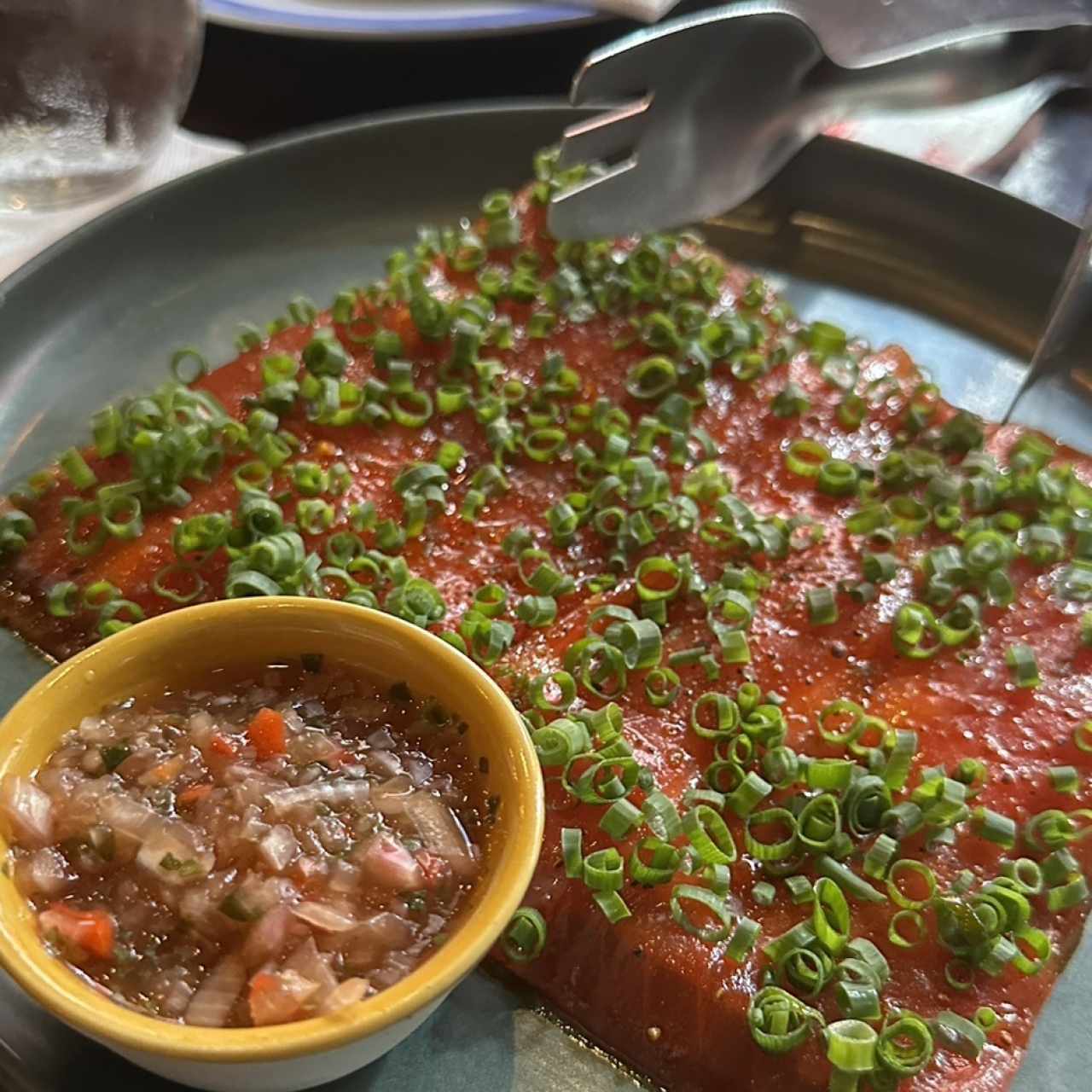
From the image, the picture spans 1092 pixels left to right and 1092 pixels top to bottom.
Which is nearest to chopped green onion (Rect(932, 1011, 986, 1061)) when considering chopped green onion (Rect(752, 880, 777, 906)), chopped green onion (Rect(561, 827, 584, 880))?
chopped green onion (Rect(752, 880, 777, 906))

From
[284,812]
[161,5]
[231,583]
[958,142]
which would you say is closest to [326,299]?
[161,5]

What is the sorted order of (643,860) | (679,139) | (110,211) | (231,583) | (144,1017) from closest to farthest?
(144,1017) → (643,860) → (231,583) → (679,139) → (110,211)

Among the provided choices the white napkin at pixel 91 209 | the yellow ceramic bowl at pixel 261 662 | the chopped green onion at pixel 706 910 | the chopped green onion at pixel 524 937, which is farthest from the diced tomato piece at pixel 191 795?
the white napkin at pixel 91 209

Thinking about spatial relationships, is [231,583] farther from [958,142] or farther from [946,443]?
[958,142]

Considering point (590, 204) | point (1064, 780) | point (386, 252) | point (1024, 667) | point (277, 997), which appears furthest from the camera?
point (386, 252)

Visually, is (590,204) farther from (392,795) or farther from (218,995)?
(218,995)

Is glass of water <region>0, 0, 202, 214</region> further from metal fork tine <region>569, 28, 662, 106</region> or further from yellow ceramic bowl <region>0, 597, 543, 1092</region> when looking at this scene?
yellow ceramic bowl <region>0, 597, 543, 1092</region>

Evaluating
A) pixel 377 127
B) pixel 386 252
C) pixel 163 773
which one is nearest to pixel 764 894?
pixel 163 773
